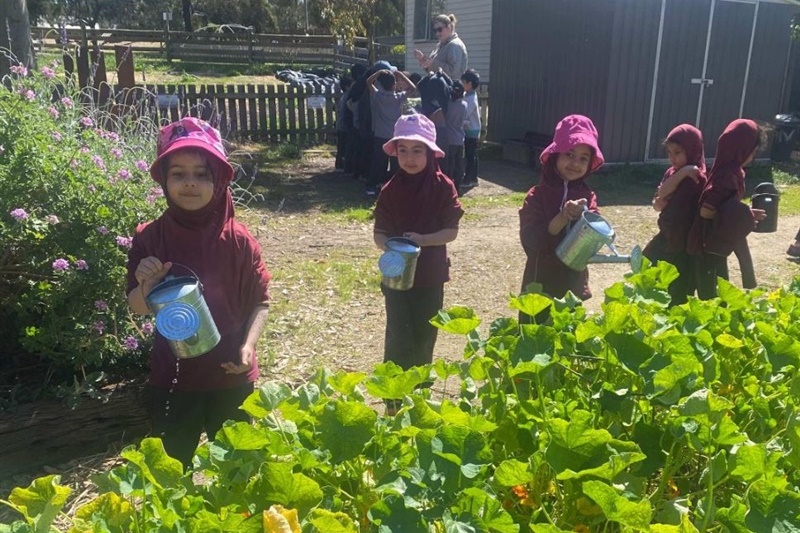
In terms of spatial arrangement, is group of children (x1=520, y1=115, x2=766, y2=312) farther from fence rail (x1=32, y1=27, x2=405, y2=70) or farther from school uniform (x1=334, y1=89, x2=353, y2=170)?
fence rail (x1=32, y1=27, x2=405, y2=70)

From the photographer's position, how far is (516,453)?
1.21 metres

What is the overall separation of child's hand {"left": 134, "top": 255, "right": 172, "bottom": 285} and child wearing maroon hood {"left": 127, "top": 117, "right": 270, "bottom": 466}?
2.5 inches

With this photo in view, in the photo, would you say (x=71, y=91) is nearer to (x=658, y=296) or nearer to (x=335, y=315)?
(x=335, y=315)

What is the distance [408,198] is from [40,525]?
2.51m

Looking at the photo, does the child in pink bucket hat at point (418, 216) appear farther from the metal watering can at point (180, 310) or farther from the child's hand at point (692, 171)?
the child's hand at point (692, 171)

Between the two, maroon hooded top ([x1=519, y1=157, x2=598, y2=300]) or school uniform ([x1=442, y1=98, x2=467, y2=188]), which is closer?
maroon hooded top ([x1=519, y1=157, x2=598, y2=300])

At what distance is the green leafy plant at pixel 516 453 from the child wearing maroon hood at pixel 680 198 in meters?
2.96

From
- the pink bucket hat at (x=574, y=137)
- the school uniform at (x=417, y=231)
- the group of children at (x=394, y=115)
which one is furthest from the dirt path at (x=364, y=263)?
the pink bucket hat at (x=574, y=137)

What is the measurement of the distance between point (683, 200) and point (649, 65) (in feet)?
25.6

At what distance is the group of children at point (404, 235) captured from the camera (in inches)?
92.4

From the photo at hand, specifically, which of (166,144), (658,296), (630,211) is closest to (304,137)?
(630,211)

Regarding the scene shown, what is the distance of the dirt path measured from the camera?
4.58 m

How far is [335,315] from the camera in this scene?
5.07 m

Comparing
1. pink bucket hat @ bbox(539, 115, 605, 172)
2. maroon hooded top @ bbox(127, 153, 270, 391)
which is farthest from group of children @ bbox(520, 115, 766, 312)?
maroon hooded top @ bbox(127, 153, 270, 391)
